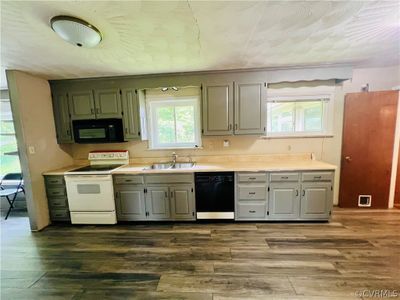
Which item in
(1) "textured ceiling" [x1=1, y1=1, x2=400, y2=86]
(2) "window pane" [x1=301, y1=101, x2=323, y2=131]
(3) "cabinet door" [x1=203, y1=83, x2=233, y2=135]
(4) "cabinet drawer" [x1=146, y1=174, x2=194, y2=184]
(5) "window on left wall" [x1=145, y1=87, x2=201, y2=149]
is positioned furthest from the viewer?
(5) "window on left wall" [x1=145, y1=87, x2=201, y2=149]

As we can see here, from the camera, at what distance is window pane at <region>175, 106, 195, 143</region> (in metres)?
3.42

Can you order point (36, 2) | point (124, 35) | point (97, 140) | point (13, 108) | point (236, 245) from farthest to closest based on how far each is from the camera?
point (97, 140) → point (13, 108) → point (236, 245) → point (124, 35) → point (36, 2)

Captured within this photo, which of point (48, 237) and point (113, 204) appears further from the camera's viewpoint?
point (113, 204)

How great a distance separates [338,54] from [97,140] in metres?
3.73

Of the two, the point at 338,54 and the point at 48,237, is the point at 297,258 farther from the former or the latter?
the point at 48,237

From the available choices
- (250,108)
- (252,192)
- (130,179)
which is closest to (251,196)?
(252,192)

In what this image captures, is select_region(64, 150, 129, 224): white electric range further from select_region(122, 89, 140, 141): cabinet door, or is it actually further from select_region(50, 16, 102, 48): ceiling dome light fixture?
select_region(50, 16, 102, 48): ceiling dome light fixture

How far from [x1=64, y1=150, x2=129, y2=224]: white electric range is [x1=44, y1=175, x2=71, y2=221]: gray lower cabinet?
115mm

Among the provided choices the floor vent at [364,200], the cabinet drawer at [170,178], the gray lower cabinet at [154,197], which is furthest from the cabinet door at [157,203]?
the floor vent at [364,200]

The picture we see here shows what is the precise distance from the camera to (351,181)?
3246 mm

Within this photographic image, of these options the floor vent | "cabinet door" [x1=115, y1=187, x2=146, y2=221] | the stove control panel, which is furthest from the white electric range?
the floor vent

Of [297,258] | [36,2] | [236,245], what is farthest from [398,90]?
[36,2]

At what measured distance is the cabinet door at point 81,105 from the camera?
10.3 ft

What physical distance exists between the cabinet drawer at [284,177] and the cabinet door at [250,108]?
2.34 ft
